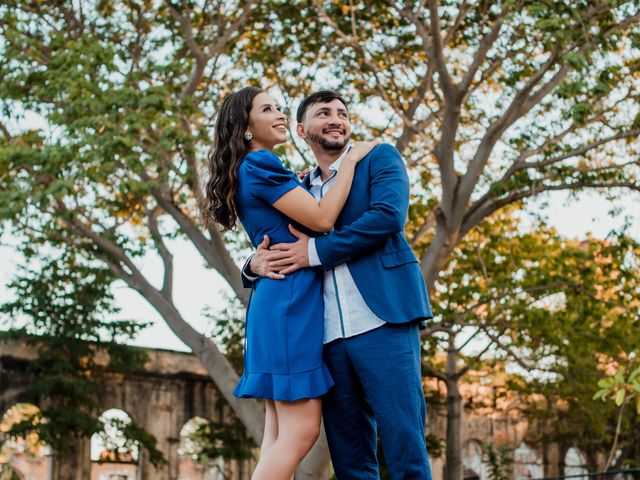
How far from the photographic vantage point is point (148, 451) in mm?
18359

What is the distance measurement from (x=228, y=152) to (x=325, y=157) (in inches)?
13.9

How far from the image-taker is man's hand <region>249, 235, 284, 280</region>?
3503 mm

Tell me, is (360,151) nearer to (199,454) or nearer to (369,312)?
(369,312)

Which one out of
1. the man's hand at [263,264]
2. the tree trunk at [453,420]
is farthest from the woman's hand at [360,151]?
the tree trunk at [453,420]

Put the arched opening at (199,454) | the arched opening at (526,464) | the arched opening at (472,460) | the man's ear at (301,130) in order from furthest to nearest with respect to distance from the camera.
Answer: the arched opening at (472,460)
the arched opening at (526,464)
the arched opening at (199,454)
the man's ear at (301,130)

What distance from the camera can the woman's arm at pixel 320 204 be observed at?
11.5 ft

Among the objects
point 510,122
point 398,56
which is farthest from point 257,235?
point 398,56

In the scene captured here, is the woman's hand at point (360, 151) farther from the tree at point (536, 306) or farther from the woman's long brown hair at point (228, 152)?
the tree at point (536, 306)

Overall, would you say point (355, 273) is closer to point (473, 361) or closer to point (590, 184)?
point (590, 184)

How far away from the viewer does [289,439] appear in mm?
3381

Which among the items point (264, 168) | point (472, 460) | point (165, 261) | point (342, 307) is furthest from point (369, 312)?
point (472, 460)

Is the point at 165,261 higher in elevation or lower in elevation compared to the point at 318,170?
higher

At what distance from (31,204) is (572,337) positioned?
1026 centimetres

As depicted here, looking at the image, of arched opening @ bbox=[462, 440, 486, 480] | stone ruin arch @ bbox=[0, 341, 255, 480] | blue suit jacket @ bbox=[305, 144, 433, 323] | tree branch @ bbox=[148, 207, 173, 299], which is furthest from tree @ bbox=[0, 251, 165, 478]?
blue suit jacket @ bbox=[305, 144, 433, 323]
